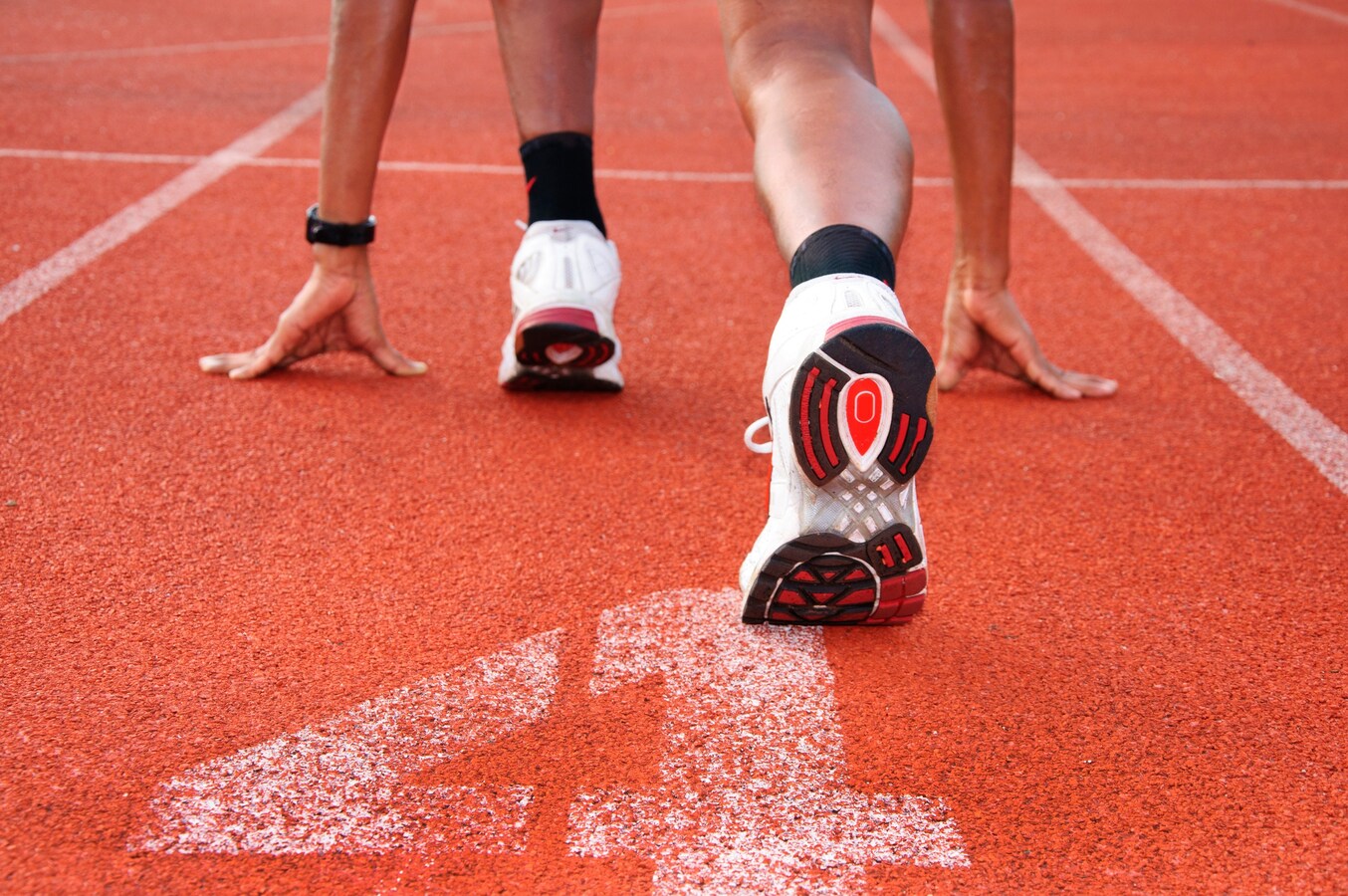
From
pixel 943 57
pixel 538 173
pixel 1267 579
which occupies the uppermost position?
pixel 943 57

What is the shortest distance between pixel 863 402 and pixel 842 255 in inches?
7.8

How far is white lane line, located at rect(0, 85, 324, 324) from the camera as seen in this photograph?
3.41 meters

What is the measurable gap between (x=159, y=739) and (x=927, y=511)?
134 cm

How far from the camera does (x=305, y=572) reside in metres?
2.12

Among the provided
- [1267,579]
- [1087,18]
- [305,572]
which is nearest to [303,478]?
[305,572]

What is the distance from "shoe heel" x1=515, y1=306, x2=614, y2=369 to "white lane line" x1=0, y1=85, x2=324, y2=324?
140 cm

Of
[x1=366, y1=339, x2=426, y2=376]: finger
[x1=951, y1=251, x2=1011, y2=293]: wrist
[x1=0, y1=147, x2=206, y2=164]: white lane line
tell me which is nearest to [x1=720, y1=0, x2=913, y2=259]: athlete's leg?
[x1=951, y1=251, x2=1011, y2=293]: wrist

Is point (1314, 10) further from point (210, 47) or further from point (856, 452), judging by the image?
point (856, 452)

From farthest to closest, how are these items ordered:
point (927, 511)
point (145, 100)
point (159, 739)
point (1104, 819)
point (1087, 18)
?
1. point (1087, 18)
2. point (145, 100)
3. point (927, 511)
4. point (159, 739)
5. point (1104, 819)

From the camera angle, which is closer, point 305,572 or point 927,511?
point 305,572

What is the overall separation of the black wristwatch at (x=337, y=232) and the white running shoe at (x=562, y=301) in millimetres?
313

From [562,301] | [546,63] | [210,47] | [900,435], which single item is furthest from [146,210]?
[210,47]

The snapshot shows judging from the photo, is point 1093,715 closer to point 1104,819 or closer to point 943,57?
point 1104,819

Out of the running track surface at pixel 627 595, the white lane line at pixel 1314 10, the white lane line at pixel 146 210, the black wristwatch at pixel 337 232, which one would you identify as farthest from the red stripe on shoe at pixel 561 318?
the white lane line at pixel 1314 10
